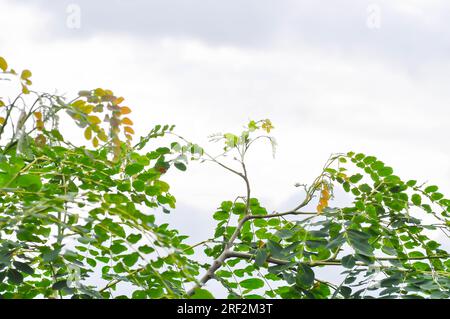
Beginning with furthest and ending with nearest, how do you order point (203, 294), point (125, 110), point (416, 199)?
point (416, 199), point (125, 110), point (203, 294)

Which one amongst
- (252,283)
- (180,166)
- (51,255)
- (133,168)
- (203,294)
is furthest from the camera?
(180,166)

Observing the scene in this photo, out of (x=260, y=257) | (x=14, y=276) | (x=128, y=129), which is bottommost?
(x=14, y=276)

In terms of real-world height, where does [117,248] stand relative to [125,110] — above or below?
below

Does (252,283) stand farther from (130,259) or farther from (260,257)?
(130,259)

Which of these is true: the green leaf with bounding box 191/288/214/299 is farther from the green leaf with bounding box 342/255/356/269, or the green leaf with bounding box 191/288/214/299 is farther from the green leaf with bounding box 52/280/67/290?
the green leaf with bounding box 342/255/356/269

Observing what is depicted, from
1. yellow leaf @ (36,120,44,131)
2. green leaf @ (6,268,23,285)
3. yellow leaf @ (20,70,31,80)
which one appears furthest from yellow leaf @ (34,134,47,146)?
green leaf @ (6,268,23,285)

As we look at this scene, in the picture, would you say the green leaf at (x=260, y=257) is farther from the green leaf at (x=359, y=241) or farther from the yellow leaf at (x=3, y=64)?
the yellow leaf at (x=3, y=64)

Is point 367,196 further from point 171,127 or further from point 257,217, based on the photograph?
point 171,127

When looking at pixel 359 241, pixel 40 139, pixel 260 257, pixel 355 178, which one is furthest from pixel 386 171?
pixel 40 139

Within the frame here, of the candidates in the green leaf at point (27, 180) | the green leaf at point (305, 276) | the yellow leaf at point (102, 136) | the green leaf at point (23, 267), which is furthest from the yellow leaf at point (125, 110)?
the green leaf at point (305, 276)

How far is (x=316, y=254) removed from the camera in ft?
10.0

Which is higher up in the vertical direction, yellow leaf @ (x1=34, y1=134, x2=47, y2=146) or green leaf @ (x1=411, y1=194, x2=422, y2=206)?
yellow leaf @ (x1=34, y1=134, x2=47, y2=146)
